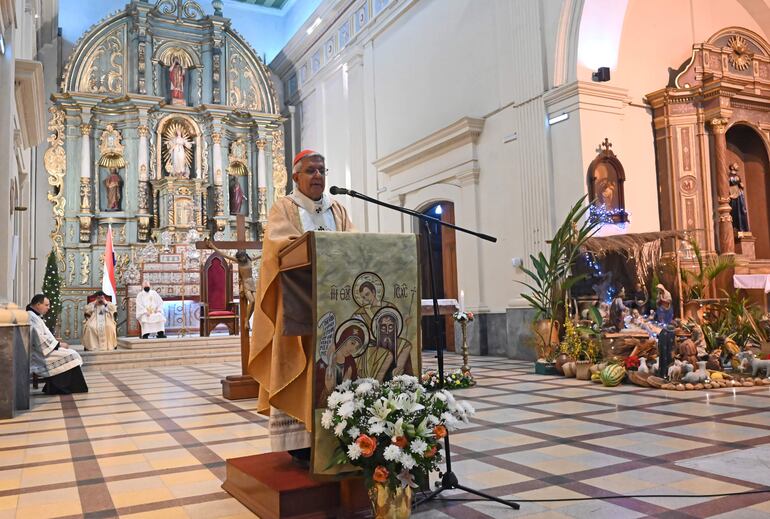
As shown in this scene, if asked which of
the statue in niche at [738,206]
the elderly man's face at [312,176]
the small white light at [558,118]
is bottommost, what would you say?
the elderly man's face at [312,176]

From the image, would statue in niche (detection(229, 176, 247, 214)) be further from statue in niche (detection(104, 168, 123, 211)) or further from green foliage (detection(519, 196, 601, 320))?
green foliage (detection(519, 196, 601, 320))

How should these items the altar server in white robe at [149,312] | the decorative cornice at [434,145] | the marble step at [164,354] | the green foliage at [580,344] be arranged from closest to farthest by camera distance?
the green foliage at [580,344]
the decorative cornice at [434,145]
the marble step at [164,354]
the altar server in white robe at [149,312]

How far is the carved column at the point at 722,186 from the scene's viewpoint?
10.8m

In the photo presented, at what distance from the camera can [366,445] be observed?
2689mm

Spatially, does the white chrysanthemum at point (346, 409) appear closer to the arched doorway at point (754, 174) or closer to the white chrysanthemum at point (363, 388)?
the white chrysanthemum at point (363, 388)

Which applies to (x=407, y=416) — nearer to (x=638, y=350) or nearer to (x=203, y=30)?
(x=638, y=350)

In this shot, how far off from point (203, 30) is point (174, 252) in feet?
→ 22.0

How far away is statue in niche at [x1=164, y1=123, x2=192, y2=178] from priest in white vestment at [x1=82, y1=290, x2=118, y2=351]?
576cm

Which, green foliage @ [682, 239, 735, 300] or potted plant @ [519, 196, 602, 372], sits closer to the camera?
potted plant @ [519, 196, 602, 372]

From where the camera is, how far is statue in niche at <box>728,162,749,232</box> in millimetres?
11203

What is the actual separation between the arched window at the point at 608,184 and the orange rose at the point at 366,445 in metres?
7.78

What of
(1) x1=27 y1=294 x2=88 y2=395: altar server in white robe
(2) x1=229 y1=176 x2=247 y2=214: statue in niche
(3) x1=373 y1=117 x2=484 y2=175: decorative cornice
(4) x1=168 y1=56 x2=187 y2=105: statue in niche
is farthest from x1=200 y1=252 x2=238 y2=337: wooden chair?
(1) x1=27 y1=294 x2=88 y2=395: altar server in white robe

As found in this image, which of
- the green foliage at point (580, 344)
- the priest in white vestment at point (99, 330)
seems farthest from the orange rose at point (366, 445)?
the priest in white vestment at point (99, 330)

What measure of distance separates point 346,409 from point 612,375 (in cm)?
532
